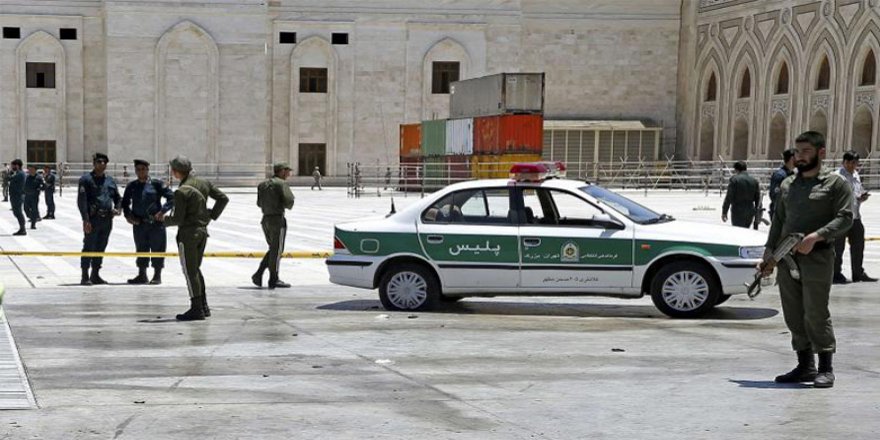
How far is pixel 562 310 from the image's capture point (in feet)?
45.0

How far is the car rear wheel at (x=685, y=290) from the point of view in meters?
12.8

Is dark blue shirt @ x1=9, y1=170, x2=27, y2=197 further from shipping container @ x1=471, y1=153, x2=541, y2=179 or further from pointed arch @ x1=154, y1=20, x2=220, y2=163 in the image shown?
pointed arch @ x1=154, y1=20, x2=220, y2=163

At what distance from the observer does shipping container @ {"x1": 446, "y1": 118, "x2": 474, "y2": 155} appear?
156 ft

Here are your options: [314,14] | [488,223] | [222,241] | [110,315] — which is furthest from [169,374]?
[314,14]

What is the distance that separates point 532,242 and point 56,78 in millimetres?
47691

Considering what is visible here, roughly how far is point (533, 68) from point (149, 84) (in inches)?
717

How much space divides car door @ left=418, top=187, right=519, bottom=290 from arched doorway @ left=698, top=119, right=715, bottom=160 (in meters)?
50.4

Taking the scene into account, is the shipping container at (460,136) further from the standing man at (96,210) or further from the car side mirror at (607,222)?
the car side mirror at (607,222)

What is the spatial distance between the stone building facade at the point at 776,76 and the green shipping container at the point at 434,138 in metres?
15.4

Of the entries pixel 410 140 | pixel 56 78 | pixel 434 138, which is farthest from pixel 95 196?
pixel 56 78

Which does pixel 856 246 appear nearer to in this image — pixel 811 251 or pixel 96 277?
pixel 811 251

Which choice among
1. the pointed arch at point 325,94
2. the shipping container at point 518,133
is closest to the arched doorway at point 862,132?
the shipping container at point 518,133

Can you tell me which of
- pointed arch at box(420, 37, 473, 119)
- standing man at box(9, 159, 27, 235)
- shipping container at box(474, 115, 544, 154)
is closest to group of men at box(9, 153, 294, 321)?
standing man at box(9, 159, 27, 235)

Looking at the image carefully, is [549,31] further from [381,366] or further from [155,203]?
[381,366]
